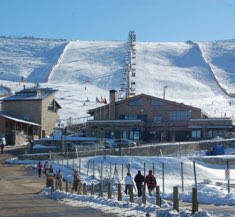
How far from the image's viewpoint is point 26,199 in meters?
26.1

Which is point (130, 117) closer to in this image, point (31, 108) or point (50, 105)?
point (50, 105)

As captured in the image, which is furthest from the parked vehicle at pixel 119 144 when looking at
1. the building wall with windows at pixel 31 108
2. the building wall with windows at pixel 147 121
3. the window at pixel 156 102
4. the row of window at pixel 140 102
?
the building wall with windows at pixel 31 108

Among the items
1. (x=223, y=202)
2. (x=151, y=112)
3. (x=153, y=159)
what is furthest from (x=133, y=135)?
(x=223, y=202)

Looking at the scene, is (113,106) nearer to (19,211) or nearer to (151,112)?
(151,112)

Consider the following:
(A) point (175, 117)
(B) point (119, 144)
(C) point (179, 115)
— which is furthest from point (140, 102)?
(B) point (119, 144)

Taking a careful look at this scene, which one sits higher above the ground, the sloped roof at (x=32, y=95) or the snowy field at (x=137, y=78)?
the snowy field at (x=137, y=78)

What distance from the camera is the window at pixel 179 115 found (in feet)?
225

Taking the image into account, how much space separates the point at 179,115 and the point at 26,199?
44.2 metres

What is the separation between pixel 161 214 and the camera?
16.6m

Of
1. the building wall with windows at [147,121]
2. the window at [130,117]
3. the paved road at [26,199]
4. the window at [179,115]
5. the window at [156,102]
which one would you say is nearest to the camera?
the paved road at [26,199]

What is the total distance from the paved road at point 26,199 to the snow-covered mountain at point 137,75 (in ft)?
200

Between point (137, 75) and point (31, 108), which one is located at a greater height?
point (137, 75)

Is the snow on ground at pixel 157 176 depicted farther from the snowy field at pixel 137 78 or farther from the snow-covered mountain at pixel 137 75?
the snow-covered mountain at pixel 137 75

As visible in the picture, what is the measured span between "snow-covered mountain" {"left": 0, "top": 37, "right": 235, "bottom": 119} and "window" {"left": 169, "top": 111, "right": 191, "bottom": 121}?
121 ft
